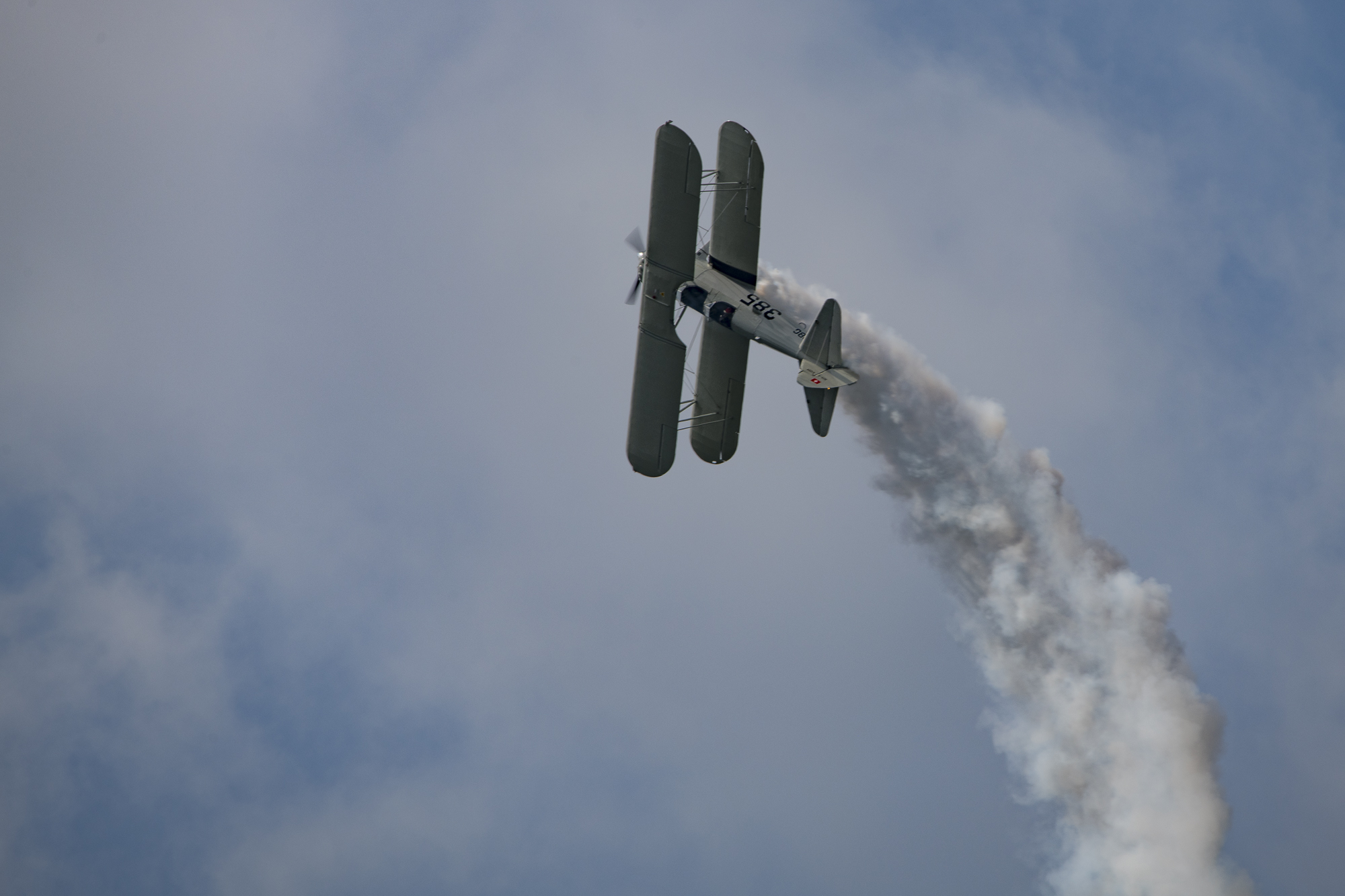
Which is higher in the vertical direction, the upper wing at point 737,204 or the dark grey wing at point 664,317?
the upper wing at point 737,204

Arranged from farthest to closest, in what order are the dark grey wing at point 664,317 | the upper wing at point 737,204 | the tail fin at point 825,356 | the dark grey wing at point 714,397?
the dark grey wing at point 714,397 → the upper wing at point 737,204 → the tail fin at point 825,356 → the dark grey wing at point 664,317

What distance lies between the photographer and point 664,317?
39.1 m

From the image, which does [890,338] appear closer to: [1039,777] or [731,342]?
[731,342]

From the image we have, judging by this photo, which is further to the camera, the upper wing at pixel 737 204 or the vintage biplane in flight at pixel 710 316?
the upper wing at pixel 737 204

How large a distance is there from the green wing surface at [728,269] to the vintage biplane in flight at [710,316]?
3cm

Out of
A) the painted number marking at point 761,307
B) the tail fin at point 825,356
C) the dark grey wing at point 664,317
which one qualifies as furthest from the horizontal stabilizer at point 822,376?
the dark grey wing at point 664,317

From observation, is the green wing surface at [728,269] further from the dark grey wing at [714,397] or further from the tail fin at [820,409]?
the tail fin at [820,409]

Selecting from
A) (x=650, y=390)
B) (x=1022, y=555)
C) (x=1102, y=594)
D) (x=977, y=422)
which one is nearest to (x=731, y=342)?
(x=650, y=390)

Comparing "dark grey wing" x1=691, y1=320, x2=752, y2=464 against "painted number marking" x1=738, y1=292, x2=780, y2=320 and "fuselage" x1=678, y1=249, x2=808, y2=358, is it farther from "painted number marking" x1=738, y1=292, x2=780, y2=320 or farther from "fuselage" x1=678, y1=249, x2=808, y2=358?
"painted number marking" x1=738, y1=292, x2=780, y2=320

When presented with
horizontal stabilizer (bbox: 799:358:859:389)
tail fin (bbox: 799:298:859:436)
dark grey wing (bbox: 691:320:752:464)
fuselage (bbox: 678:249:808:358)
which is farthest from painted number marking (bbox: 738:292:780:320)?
horizontal stabilizer (bbox: 799:358:859:389)

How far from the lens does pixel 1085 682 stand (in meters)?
43.5

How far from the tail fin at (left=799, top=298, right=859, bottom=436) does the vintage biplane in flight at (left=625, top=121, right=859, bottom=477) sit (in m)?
0.03

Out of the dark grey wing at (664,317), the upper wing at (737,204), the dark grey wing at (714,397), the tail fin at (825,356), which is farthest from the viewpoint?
the dark grey wing at (714,397)

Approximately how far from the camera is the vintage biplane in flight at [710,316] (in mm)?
37750
